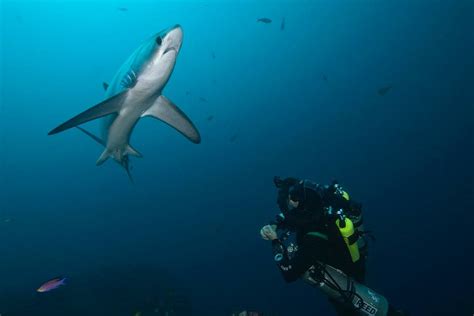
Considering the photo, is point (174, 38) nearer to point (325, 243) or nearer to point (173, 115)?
point (173, 115)

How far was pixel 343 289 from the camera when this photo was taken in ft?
13.1

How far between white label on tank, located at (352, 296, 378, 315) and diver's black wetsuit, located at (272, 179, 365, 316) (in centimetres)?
33

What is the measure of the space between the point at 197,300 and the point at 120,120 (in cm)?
1898

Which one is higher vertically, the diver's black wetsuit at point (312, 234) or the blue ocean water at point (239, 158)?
the diver's black wetsuit at point (312, 234)

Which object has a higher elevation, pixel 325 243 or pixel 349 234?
pixel 349 234

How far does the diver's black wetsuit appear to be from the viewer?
3.76m

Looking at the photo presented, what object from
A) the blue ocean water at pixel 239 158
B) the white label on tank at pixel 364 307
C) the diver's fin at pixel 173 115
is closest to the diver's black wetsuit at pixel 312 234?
the white label on tank at pixel 364 307

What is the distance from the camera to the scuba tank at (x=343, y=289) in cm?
398

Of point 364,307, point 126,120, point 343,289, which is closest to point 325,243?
point 343,289

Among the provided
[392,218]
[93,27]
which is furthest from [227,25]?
[392,218]

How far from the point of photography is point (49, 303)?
43.6 feet

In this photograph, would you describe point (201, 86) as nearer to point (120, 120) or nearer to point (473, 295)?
point (473, 295)

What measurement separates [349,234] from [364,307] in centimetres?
107

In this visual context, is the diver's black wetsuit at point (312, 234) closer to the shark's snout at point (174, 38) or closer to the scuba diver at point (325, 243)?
the scuba diver at point (325, 243)
